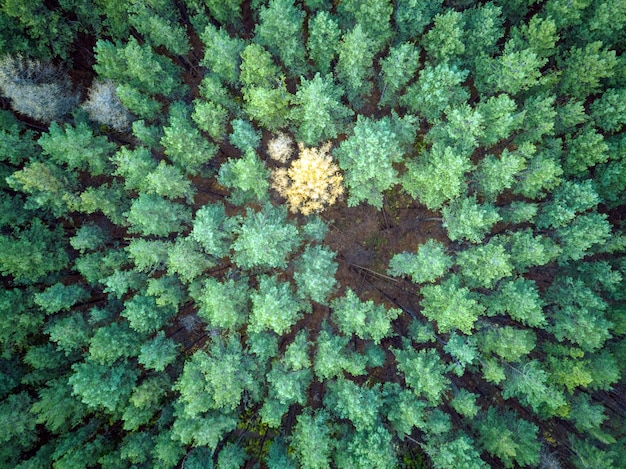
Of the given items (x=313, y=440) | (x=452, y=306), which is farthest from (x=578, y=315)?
(x=313, y=440)

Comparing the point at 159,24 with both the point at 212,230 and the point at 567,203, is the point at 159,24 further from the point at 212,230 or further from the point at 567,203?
the point at 567,203

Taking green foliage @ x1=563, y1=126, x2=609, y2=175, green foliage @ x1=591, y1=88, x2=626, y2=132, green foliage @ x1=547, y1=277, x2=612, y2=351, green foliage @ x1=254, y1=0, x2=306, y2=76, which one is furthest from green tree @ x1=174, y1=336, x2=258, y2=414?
green foliage @ x1=591, y1=88, x2=626, y2=132

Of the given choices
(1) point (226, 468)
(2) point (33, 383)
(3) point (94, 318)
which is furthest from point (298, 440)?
(2) point (33, 383)

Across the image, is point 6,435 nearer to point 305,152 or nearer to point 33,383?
point 33,383

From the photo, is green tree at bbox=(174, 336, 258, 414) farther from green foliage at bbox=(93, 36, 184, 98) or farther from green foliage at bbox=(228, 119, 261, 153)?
green foliage at bbox=(93, 36, 184, 98)

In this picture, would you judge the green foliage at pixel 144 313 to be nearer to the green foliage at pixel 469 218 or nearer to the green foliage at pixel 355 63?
the green foliage at pixel 355 63

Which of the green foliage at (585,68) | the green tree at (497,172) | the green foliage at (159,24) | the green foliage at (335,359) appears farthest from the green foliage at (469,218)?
the green foliage at (159,24)
